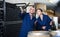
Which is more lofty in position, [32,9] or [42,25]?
[32,9]

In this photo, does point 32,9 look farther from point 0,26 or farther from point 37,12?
point 0,26

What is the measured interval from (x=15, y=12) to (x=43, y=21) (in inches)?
9.1

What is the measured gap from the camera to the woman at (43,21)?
169 centimetres

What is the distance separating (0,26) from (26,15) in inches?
8.8

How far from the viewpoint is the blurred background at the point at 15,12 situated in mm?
1687

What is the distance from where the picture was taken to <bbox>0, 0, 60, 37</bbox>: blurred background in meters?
1.69

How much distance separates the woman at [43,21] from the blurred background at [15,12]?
28 millimetres

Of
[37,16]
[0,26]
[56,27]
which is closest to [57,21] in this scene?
[56,27]

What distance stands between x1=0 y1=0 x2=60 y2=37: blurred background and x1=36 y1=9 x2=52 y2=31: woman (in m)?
0.03

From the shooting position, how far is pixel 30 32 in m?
1.68

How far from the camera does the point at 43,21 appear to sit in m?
1.69

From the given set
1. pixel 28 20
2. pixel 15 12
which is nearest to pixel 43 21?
pixel 28 20

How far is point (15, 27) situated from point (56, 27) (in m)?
0.32

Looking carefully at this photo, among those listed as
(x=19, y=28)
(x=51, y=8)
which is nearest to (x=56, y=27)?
(x=51, y=8)
